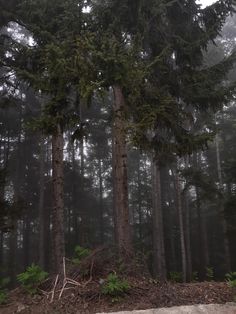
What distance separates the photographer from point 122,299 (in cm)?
768

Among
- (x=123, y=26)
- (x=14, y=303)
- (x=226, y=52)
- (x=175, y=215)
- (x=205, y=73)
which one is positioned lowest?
(x=14, y=303)

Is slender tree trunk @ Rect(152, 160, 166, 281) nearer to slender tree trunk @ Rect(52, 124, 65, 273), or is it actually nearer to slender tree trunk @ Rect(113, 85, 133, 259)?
slender tree trunk @ Rect(52, 124, 65, 273)

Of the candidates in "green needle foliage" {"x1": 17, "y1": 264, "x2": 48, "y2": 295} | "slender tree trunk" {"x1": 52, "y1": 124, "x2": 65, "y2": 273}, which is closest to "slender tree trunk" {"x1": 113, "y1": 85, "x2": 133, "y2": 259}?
"green needle foliage" {"x1": 17, "y1": 264, "x2": 48, "y2": 295}

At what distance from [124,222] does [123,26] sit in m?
5.60

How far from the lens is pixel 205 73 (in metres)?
11.4

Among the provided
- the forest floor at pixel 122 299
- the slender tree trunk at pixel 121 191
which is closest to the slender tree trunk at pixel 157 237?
the slender tree trunk at pixel 121 191

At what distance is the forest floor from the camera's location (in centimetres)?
738

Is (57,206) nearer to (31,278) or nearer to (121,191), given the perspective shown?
(121,191)

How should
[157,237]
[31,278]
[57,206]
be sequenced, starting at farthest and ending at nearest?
[157,237] < [57,206] < [31,278]

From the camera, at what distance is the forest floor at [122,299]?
738cm

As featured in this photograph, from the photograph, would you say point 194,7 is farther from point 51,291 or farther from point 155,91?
point 51,291

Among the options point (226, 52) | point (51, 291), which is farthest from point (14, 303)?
point (226, 52)

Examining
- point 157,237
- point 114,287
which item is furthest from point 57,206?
point 157,237

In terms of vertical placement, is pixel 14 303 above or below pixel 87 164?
below
